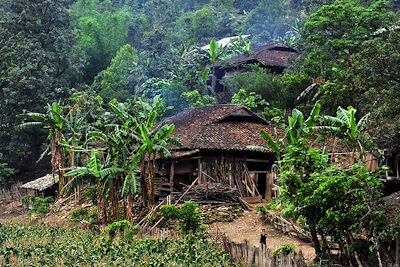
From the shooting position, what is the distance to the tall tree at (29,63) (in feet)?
114

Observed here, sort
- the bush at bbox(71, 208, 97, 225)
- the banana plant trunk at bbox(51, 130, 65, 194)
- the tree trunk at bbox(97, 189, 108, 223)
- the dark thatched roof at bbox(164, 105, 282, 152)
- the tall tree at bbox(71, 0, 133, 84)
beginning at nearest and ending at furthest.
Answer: the tree trunk at bbox(97, 189, 108, 223) → the bush at bbox(71, 208, 97, 225) → the dark thatched roof at bbox(164, 105, 282, 152) → the banana plant trunk at bbox(51, 130, 65, 194) → the tall tree at bbox(71, 0, 133, 84)

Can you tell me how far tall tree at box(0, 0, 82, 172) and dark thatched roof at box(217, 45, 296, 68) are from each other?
40.4 ft

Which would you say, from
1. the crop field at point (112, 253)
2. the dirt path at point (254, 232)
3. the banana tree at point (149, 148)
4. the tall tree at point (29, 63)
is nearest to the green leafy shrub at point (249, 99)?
the dirt path at point (254, 232)

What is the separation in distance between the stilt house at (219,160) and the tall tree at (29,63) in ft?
45.9

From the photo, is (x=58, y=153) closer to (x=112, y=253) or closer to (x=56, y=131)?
(x=56, y=131)

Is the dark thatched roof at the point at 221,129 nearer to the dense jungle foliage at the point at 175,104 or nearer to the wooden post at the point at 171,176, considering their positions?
the wooden post at the point at 171,176

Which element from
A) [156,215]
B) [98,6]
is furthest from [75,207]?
[98,6]

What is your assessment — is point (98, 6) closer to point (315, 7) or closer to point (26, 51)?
point (26, 51)

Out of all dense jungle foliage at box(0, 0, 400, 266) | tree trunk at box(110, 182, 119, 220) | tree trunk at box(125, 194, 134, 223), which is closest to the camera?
dense jungle foliage at box(0, 0, 400, 266)

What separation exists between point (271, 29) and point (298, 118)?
143 ft

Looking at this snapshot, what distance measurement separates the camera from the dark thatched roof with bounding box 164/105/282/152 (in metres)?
23.1

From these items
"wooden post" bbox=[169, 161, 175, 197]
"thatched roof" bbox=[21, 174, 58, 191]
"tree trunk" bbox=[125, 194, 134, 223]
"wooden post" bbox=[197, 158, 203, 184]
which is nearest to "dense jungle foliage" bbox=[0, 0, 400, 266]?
"tree trunk" bbox=[125, 194, 134, 223]

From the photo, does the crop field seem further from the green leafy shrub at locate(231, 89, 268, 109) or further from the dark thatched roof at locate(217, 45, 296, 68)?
the dark thatched roof at locate(217, 45, 296, 68)

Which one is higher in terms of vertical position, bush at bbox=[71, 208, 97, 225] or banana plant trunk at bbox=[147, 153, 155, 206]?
banana plant trunk at bbox=[147, 153, 155, 206]
